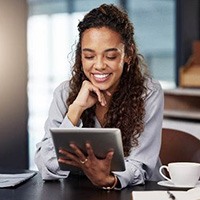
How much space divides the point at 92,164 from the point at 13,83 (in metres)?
1.59

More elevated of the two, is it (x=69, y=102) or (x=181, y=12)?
(x=181, y=12)

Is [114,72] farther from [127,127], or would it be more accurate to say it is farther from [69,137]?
[69,137]

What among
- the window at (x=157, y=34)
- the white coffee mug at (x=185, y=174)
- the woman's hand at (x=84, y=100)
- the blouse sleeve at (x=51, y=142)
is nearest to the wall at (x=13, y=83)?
the blouse sleeve at (x=51, y=142)

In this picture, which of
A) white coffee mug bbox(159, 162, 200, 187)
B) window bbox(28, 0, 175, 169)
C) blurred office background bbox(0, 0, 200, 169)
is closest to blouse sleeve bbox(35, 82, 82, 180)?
white coffee mug bbox(159, 162, 200, 187)

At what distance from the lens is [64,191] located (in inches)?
68.7

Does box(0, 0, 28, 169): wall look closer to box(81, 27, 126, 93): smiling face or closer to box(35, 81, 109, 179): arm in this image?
box(35, 81, 109, 179): arm

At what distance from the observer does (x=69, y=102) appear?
2090 mm

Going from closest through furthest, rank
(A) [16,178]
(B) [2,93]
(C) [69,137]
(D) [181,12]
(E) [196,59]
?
(C) [69,137] → (A) [16,178] → (B) [2,93] → (E) [196,59] → (D) [181,12]

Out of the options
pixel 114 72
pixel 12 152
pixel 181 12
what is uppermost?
pixel 181 12

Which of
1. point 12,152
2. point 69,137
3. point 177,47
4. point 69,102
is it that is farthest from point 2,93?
point 177,47

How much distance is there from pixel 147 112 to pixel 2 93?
1.36 m

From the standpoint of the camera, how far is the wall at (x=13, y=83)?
3.16m

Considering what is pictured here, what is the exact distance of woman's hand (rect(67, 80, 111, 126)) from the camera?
1.98 meters

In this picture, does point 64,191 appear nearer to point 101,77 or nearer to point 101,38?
point 101,77
